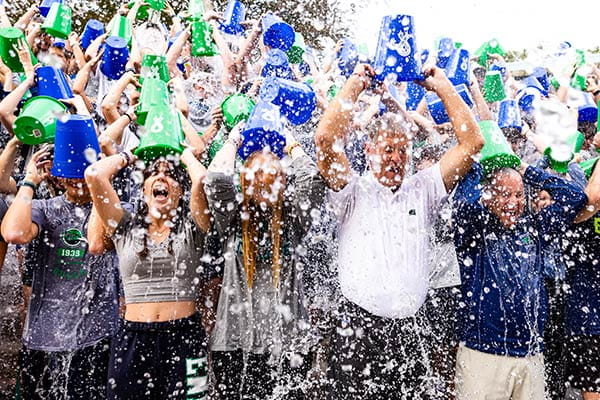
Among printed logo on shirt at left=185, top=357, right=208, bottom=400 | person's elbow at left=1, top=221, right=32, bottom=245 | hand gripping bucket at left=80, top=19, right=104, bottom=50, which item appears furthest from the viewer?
hand gripping bucket at left=80, top=19, right=104, bottom=50

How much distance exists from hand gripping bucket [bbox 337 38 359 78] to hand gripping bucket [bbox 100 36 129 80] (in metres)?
1.63

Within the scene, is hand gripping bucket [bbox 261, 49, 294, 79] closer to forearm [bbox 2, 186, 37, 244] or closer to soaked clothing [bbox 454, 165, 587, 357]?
soaked clothing [bbox 454, 165, 587, 357]

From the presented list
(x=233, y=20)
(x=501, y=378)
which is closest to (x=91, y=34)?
(x=233, y=20)

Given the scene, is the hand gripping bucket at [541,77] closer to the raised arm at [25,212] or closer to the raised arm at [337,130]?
the raised arm at [337,130]

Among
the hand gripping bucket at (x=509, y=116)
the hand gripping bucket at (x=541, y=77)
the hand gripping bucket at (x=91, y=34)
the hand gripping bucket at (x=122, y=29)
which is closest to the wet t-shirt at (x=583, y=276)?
the hand gripping bucket at (x=509, y=116)

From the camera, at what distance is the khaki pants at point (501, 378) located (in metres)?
3.09

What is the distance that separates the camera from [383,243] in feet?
9.07

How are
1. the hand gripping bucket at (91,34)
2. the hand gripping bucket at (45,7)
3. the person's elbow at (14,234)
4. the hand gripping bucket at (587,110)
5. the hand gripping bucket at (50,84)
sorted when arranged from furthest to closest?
the hand gripping bucket at (91,34)
the hand gripping bucket at (45,7)
the hand gripping bucket at (587,110)
the hand gripping bucket at (50,84)
the person's elbow at (14,234)

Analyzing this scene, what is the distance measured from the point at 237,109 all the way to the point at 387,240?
3.47ft

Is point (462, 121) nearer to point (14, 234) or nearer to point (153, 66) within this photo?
point (153, 66)

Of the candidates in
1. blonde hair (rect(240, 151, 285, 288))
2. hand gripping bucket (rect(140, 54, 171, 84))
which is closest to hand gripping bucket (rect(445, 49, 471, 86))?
blonde hair (rect(240, 151, 285, 288))

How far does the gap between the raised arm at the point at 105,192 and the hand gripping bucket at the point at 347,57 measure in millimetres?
2251

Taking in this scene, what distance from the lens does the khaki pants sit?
3090 mm

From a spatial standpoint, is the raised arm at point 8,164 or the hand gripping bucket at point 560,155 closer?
the raised arm at point 8,164
